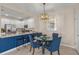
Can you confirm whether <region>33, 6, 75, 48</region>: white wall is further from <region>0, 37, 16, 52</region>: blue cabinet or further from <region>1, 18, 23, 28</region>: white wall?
<region>0, 37, 16, 52</region>: blue cabinet

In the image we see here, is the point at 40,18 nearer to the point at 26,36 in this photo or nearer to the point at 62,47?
the point at 26,36

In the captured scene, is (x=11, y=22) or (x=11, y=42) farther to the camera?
(x=11, y=42)

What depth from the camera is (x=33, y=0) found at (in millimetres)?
1934

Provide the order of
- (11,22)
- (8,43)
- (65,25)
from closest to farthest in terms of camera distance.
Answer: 1. (11,22)
2. (8,43)
3. (65,25)

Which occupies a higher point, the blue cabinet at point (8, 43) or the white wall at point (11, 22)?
the white wall at point (11, 22)

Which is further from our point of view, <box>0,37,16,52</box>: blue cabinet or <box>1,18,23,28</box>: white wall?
<box>0,37,16,52</box>: blue cabinet

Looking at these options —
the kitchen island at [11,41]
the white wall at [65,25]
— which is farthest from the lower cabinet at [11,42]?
the white wall at [65,25]

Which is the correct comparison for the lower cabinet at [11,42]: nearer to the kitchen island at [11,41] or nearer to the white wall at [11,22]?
the kitchen island at [11,41]

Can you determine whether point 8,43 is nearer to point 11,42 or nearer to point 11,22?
point 11,42

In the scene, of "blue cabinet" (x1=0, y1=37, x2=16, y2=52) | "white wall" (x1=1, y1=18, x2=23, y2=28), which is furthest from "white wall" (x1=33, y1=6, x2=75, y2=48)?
"blue cabinet" (x1=0, y1=37, x2=16, y2=52)

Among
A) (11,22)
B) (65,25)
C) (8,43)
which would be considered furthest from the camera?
(65,25)

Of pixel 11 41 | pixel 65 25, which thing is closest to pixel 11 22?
pixel 11 41
